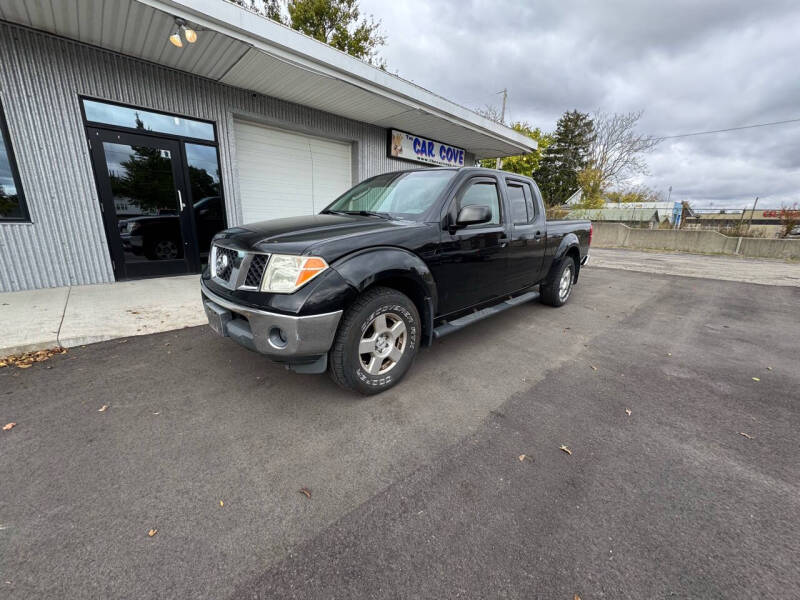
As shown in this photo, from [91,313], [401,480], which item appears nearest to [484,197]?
[401,480]

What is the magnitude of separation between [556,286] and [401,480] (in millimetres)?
4362

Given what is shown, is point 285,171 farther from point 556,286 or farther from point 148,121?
point 556,286

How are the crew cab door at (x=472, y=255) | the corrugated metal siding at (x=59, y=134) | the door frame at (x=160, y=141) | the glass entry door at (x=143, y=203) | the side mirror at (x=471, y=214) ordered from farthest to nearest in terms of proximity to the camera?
the glass entry door at (x=143, y=203)
the door frame at (x=160, y=141)
the corrugated metal siding at (x=59, y=134)
the crew cab door at (x=472, y=255)
the side mirror at (x=471, y=214)

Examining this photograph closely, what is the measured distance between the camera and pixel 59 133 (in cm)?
520

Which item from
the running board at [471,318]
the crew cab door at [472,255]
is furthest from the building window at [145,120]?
the running board at [471,318]

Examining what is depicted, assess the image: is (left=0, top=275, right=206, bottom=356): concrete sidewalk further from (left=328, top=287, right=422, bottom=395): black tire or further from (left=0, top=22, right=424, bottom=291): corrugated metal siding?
(left=328, top=287, right=422, bottom=395): black tire

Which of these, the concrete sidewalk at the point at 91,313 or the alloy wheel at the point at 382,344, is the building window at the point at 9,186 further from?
the alloy wheel at the point at 382,344

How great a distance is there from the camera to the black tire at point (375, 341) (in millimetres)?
2441

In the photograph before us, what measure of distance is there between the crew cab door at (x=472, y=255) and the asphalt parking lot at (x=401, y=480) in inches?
27.7

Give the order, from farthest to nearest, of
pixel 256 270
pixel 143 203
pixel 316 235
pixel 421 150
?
pixel 421 150 → pixel 143 203 → pixel 316 235 → pixel 256 270

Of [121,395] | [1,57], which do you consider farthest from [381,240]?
[1,57]

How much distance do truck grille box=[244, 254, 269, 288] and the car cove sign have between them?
8347mm

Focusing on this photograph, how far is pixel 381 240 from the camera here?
8.50 feet

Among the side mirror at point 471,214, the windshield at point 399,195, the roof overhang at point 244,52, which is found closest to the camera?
the side mirror at point 471,214
